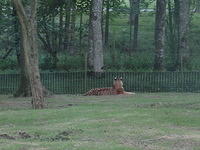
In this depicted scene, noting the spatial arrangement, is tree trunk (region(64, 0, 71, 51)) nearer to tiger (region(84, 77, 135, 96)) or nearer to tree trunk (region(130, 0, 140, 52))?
tree trunk (region(130, 0, 140, 52))

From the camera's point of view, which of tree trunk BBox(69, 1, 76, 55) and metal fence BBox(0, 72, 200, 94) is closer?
metal fence BBox(0, 72, 200, 94)

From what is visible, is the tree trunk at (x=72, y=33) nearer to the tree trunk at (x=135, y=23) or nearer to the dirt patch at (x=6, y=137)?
the tree trunk at (x=135, y=23)

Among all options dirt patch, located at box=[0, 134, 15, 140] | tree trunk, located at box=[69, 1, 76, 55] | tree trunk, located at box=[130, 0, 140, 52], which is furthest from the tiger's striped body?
dirt patch, located at box=[0, 134, 15, 140]

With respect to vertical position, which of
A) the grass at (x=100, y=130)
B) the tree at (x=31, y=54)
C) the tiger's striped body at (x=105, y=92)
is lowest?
the tiger's striped body at (x=105, y=92)

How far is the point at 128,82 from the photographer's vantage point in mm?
29125

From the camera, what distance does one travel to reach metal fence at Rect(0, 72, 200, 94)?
92.9ft

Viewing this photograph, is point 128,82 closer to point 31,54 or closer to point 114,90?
point 114,90

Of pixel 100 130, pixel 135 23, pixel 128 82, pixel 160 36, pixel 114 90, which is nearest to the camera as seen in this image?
pixel 100 130

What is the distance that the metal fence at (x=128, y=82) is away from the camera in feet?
92.9

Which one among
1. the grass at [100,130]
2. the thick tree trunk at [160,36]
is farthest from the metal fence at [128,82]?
the grass at [100,130]

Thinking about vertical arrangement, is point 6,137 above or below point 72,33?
below

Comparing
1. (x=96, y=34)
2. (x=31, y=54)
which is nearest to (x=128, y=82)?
(x=96, y=34)

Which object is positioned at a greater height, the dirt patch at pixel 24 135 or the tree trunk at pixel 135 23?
the tree trunk at pixel 135 23

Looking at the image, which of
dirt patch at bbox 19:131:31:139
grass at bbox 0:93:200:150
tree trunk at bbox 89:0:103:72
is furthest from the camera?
tree trunk at bbox 89:0:103:72
